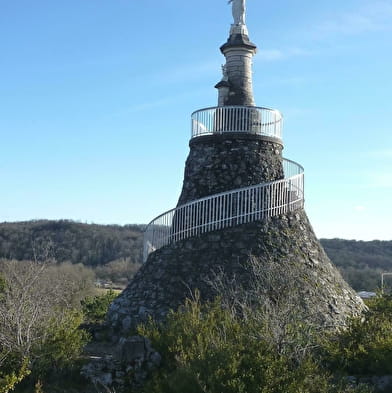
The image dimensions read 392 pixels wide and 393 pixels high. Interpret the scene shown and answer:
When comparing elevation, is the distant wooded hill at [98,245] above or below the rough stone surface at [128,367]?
above

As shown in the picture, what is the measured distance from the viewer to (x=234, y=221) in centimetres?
1290

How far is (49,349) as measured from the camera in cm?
978

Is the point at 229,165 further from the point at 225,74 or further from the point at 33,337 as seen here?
the point at 33,337

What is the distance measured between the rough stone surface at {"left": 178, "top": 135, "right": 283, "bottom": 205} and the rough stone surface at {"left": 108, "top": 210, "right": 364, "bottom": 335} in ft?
3.86

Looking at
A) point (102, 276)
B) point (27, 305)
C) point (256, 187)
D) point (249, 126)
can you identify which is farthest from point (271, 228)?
point (102, 276)

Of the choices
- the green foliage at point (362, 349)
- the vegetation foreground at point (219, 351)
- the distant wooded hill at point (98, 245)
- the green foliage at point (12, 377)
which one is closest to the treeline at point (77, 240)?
the distant wooded hill at point (98, 245)

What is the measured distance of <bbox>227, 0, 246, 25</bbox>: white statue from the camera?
573 inches

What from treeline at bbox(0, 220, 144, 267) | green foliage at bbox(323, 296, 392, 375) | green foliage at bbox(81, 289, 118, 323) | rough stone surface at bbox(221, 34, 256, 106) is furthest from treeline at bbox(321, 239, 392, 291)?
green foliage at bbox(323, 296, 392, 375)

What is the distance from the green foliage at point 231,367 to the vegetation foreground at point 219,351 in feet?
0.04

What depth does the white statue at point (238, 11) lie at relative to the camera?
47.7 feet

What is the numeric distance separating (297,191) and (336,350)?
17.0 feet

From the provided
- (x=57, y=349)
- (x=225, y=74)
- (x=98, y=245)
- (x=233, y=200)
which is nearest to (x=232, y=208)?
(x=233, y=200)

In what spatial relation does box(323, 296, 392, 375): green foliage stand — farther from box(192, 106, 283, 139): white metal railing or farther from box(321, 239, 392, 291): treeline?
box(321, 239, 392, 291): treeline

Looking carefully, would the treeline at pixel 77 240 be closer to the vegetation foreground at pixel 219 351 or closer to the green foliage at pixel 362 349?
the vegetation foreground at pixel 219 351
